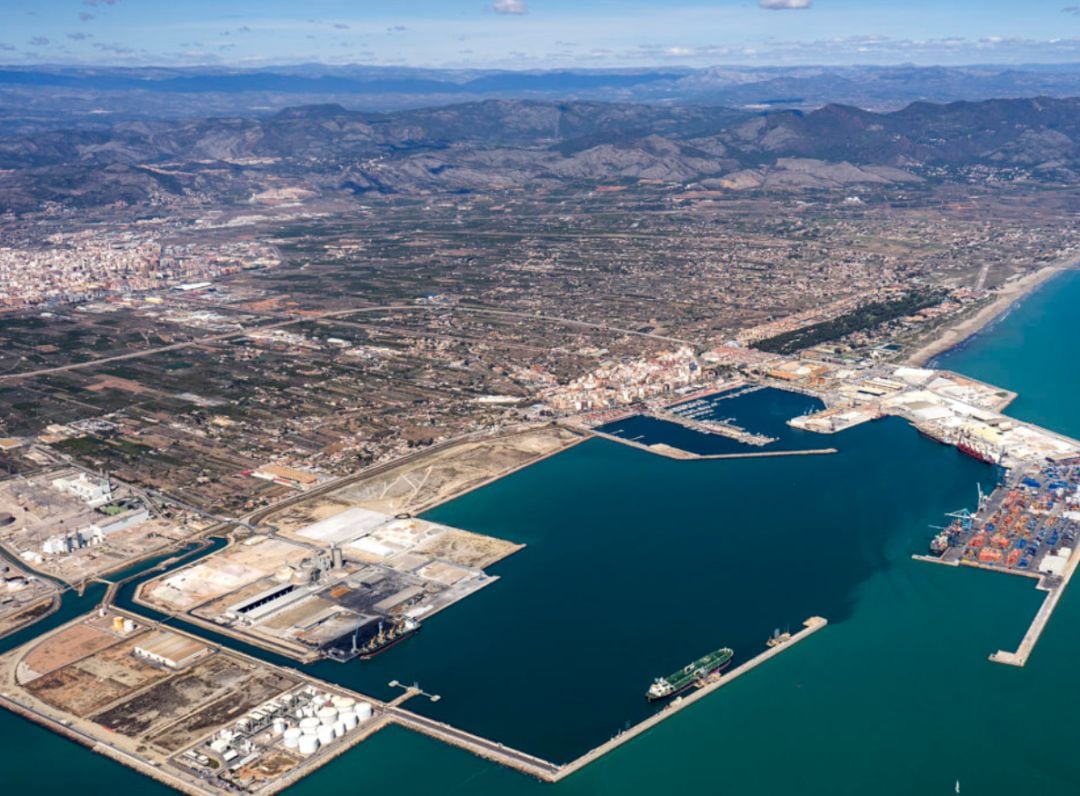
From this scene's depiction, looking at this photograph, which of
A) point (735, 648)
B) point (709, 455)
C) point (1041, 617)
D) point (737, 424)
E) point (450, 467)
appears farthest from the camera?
point (737, 424)

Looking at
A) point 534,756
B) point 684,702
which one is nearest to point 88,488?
point 534,756

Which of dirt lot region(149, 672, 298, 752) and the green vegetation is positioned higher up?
the green vegetation

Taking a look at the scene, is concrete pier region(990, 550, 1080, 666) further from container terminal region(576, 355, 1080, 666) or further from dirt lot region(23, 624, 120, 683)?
dirt lot region(23, 624, 120, 683)

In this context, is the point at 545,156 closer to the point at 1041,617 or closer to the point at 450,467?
the point at 450,467

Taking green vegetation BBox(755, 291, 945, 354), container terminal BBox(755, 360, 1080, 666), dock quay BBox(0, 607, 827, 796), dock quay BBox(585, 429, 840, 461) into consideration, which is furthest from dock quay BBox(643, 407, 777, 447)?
dock quay BBox(0, 607, 827, 796)

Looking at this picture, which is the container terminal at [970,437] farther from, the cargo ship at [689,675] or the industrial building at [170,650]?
the industrial building at [170,650]

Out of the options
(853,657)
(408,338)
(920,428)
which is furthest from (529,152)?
(853,657)

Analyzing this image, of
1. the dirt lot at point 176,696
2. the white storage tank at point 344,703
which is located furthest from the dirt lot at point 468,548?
the dirt lot at point 176,696
